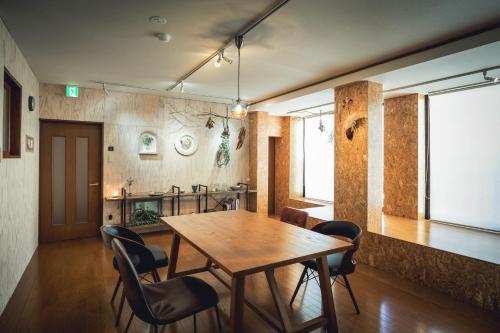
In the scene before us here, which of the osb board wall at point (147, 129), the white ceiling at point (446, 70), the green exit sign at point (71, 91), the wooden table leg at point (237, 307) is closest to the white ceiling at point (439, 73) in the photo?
the white ceiling at point (446, 70)

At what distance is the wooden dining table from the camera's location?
196 centimetres

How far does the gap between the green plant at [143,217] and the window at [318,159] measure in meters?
3.59

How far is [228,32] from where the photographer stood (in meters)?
2.89

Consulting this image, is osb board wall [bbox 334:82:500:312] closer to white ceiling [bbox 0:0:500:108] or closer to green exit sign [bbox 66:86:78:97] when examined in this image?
white ceiling [bbox 0:0:500:108]

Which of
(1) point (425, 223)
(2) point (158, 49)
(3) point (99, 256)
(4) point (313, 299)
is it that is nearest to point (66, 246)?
(3) point (99, 256)

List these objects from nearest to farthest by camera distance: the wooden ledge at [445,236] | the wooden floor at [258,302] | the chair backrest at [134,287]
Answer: the chair backrest at [134,287], the wooden floor at [258,302], the wooden ledge at [445,236]

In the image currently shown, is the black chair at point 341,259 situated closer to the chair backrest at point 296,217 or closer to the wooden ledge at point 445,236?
the chair backrest at point 296,217

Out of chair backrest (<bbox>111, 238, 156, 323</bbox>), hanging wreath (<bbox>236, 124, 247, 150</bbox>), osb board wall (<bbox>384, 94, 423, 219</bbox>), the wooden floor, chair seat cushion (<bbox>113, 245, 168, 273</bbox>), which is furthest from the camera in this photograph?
hanging wreath (<bbox>236, 124, 247, 150</bbox>)

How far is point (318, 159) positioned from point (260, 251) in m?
4.87

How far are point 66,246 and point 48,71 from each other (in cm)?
275

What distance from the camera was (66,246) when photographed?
15.6 ft

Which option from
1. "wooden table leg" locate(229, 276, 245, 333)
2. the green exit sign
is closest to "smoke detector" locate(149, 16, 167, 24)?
"wooden table leg" locate(229, 276, 245, 333)

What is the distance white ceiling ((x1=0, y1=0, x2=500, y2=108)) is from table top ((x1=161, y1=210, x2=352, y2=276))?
1.94 meters

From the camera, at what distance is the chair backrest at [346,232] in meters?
2.61
